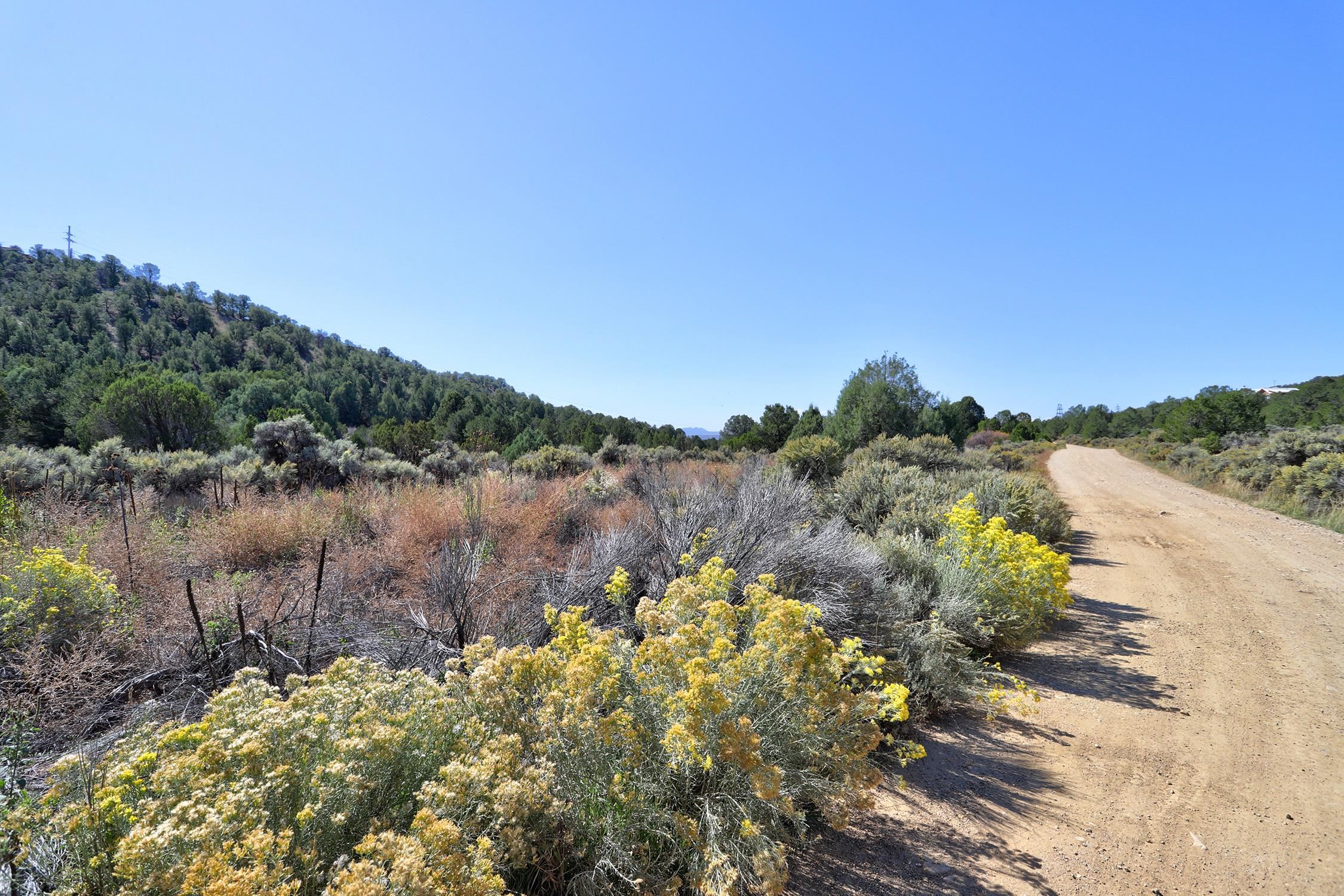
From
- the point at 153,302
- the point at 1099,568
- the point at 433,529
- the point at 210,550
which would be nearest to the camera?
the point at 210,550

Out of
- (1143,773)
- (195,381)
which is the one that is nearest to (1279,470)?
(1143,773)

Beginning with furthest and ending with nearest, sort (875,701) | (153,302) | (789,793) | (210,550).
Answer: (153,302)
(210,550)
(875,701)
(789,793)

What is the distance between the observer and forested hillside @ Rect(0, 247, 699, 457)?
21203 mm

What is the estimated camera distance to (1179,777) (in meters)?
3.15

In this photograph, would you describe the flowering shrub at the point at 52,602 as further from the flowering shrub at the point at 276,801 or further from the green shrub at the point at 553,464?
the green shrub at the point at 553,464

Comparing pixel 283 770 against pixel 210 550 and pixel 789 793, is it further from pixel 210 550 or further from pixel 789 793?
pixel 210 550

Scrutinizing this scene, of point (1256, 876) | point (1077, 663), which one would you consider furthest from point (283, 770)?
point (1077, 663)

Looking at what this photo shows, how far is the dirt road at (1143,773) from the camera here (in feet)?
8.06

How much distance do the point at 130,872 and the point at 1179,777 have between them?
4.88 m

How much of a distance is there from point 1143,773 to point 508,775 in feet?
12.5

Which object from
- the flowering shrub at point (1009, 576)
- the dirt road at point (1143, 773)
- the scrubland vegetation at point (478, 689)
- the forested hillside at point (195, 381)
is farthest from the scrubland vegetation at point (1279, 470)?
the forested hillside at point (195, 381)

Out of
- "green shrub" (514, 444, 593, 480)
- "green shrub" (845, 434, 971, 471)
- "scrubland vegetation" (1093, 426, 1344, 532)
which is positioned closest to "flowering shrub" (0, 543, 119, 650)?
"green shrub" (514, 444, 593, 480)

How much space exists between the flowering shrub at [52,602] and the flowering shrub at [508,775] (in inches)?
96.0

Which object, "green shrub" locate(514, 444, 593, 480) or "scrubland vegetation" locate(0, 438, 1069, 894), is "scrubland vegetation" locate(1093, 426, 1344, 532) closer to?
"scrubland vegetation" locate(0, 438, 1069, 894)
